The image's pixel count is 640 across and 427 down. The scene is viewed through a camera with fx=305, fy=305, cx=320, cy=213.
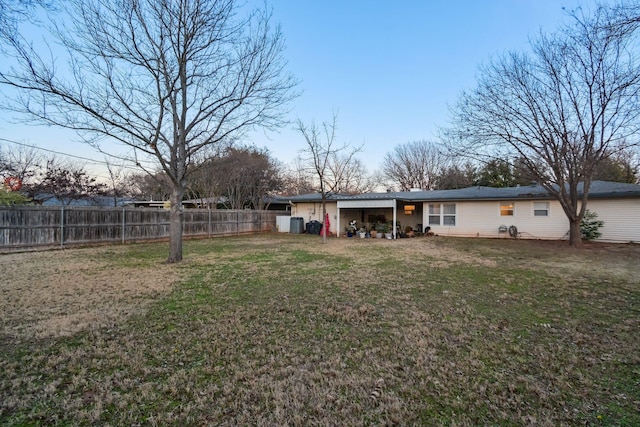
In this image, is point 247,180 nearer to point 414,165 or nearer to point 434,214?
point 434,214

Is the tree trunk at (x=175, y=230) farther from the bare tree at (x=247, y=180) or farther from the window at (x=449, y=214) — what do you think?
the bare tree at (x=247, y=180)

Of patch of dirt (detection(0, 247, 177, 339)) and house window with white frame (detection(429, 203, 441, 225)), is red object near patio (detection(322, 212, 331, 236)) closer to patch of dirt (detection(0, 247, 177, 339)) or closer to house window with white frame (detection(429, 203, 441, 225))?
house window with white frame (detection(429, 203, 441, 225))

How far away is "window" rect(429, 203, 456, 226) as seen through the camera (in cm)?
1605

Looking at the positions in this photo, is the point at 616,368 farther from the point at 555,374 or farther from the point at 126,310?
the point at 126,310

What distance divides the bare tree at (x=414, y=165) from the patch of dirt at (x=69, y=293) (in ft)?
95.4

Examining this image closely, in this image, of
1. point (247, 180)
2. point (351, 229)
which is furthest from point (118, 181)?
point (351, 229)

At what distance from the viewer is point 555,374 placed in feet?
8.51

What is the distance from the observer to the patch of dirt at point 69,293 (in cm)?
369

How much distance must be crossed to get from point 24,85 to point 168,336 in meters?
6.71

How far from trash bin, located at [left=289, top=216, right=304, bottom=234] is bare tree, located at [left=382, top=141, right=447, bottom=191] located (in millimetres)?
17529

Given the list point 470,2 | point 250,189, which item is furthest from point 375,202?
point 250,189

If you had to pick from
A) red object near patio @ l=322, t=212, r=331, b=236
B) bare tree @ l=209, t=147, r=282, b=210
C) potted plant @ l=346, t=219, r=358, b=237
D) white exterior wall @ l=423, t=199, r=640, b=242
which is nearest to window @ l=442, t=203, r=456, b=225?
white exterior wall @ l=423, t=199, r=640, b=242

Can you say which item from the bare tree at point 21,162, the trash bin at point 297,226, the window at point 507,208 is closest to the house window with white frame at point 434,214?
the window at point 507,208

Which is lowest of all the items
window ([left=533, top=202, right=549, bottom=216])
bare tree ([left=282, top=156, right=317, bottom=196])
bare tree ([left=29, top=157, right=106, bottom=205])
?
window ([left=533, top=202, right=549, bottom=216])
